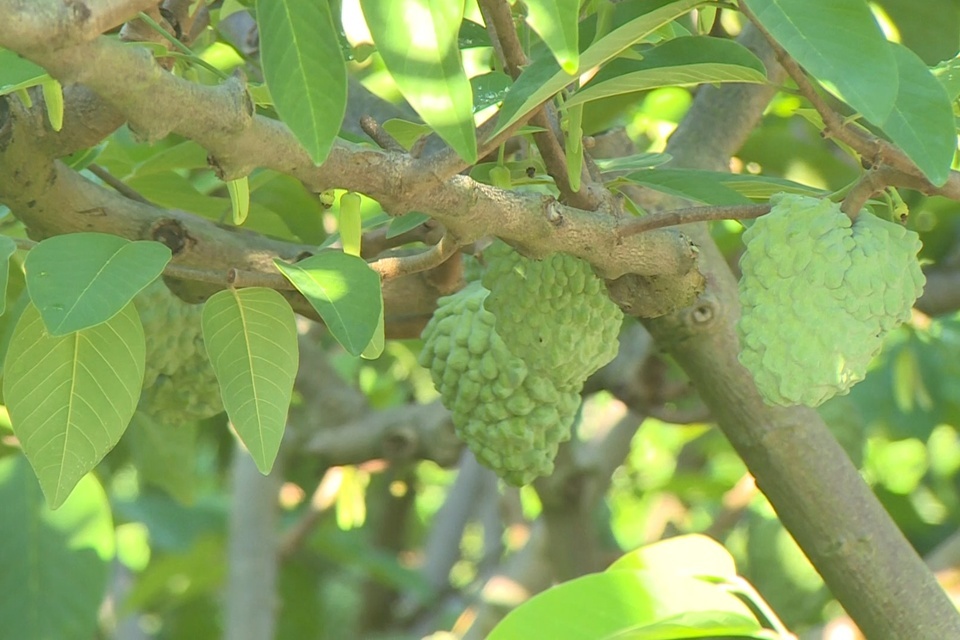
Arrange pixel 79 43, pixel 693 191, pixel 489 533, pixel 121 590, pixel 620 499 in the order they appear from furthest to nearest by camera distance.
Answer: pixel 620 499 → pixel 489 533 → pixel 121 590 → pixel 693 191 → pixel 79 43

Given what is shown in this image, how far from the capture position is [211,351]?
0.78 metres

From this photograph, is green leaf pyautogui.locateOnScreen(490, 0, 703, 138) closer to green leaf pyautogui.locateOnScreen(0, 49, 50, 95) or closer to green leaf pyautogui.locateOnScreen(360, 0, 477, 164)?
green leaf pyautogui.locateOnScreen(360, 0, 477, 164)

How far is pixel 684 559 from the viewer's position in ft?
3.43

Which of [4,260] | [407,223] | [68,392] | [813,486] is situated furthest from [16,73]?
[813,486]

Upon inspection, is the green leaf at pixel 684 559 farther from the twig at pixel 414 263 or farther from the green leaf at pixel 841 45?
the green leaf at pixel 841 45

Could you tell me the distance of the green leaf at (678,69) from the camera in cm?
74

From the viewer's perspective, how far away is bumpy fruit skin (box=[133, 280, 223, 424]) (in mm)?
1087

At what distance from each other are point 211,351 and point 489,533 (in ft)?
8.15

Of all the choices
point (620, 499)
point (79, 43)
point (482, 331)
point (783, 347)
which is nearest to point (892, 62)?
point (783, 347)

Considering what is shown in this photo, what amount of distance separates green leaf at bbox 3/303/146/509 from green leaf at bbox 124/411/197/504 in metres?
0.79

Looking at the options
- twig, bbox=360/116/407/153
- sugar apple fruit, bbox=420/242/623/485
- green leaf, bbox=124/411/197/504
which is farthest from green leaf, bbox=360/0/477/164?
green leaf, bbox=124/411/197/504

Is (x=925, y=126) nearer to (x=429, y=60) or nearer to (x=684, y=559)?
(x=429, y=60)

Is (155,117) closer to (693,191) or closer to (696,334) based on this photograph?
(693,191)

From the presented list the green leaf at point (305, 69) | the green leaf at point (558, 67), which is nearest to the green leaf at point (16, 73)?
the green leaf at point (305, 69)
